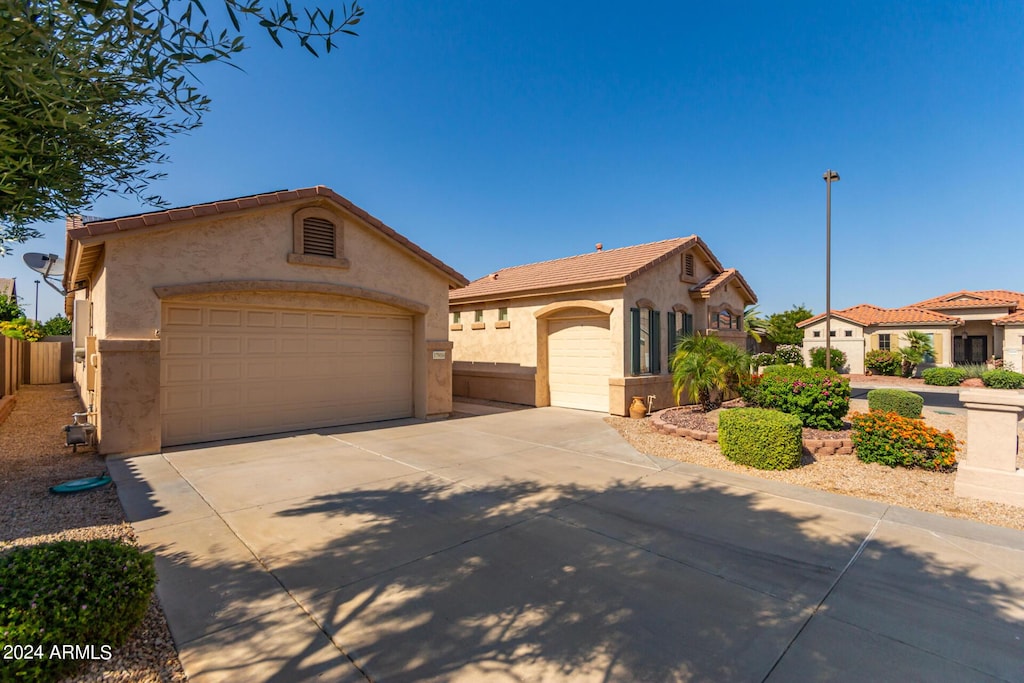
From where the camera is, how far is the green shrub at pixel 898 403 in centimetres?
1178

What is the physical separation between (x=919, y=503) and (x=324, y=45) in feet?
26.8

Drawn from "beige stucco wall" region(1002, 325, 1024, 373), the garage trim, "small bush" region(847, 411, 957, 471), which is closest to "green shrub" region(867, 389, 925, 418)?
"small bush" region(847, 411, 957, 471)

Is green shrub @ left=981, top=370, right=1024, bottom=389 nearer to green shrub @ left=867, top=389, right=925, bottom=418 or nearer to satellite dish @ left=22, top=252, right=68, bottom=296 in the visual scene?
green shrub @ left=867, top=389, right=925, bottom=418

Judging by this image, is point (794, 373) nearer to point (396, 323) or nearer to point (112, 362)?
point (396, 323)

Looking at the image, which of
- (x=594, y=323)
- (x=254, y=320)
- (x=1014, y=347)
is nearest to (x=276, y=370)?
(x=254, y=320)

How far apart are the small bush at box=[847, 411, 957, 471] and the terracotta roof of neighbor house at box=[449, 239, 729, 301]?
6155mm

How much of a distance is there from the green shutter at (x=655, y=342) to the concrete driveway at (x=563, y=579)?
6.94m

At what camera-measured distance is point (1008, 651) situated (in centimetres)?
326

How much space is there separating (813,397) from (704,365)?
8.60 ft

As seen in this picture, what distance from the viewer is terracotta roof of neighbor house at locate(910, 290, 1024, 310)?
3025cm

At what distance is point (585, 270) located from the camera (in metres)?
14.8

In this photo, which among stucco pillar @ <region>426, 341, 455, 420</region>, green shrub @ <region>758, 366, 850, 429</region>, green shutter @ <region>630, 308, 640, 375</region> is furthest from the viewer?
green shutter @ <region>630, 308, 640, 375</region>

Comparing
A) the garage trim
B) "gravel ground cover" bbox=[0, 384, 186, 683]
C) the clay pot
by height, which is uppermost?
the garage trim

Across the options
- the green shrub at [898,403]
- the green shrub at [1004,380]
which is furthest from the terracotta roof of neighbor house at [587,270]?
the green shrub at [1004,380]
